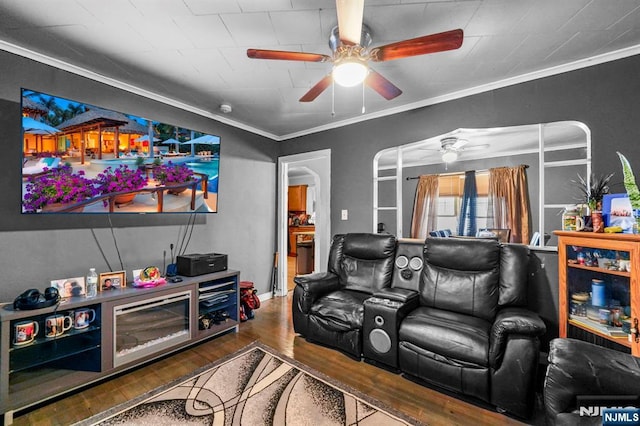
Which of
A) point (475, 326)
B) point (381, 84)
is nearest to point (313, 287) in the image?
point (475, 326)

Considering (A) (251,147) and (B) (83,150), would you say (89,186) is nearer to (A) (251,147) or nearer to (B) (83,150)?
(B) (83,150)

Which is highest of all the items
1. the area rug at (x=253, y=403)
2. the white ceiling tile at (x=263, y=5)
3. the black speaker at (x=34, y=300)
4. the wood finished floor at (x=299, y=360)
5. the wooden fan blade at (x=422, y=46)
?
the white ceiling tile at (x=263, y=5)

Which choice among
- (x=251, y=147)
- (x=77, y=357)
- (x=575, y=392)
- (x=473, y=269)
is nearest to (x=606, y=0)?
(x=473, y=269)

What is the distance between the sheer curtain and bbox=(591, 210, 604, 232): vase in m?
3.25

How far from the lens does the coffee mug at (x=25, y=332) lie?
177cm

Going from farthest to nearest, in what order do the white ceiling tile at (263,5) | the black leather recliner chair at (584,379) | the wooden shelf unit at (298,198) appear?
the wooden shelf unit at (298,198)
the white ceiling tile at (263,5)
the black leather recliner chair at (584,379)

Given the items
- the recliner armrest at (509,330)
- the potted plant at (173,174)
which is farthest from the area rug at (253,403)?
the potted plant at (173,174)

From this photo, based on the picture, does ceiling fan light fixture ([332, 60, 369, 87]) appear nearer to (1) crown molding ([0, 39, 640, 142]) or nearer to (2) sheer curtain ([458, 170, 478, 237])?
(1) crown molding ([0, 39, 640, 142])

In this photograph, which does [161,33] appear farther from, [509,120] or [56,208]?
[509,120]

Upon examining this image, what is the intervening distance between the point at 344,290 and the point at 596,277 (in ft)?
6.63

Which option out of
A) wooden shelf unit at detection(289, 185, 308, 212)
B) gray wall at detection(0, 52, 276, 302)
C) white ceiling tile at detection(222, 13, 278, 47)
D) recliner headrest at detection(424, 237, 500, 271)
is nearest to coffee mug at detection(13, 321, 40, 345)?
gray wall at detection(0, 52, 276, 302)

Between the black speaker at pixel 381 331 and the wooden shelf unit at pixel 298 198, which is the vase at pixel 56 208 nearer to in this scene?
the black speaker at pixel 381 331

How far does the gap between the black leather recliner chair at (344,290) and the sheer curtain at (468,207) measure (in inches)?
116

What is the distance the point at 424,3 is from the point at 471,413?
258cm
